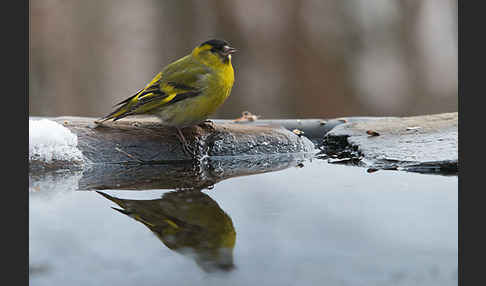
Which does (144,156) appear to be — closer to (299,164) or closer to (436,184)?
(299,164)

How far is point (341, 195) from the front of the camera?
2463 millimetres

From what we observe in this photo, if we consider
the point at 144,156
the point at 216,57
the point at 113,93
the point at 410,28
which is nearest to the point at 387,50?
the point at 410,28

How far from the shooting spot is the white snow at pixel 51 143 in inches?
118

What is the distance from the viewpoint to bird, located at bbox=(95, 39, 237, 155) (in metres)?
3.31

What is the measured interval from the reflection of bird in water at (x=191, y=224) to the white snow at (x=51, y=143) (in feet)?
2.26

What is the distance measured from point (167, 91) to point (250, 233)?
1631 mm

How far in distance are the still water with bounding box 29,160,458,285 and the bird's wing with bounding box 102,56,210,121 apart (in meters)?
0.75

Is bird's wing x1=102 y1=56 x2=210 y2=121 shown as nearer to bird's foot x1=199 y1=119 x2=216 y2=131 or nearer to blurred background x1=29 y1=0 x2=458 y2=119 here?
bird's foot x1=199 y1=119 x2=216 y2=131

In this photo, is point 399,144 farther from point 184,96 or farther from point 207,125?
point 184,96

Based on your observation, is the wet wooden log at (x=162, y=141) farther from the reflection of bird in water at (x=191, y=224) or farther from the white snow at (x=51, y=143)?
the reflection of bird in water at (x=191, y=224)

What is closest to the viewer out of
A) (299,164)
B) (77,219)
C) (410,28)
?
(77,219)

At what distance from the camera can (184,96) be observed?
10.9ft

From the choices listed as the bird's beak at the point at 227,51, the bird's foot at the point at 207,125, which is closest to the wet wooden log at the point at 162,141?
the bird's foot at the point at 207,125

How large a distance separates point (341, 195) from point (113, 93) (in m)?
6.42
